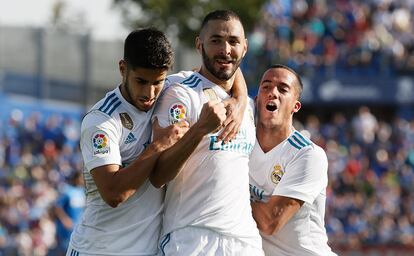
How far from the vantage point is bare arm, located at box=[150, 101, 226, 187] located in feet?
20.5

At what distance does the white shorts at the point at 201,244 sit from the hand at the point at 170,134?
1.91 feet

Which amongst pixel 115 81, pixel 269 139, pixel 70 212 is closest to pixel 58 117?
pixel 115 81

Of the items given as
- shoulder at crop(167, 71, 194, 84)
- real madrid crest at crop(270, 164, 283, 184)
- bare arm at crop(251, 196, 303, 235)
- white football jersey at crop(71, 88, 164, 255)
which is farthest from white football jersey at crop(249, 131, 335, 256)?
white football jersey at crop(71, 88, 164, 255)

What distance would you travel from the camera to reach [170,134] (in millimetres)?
6402

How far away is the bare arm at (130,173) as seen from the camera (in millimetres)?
6344

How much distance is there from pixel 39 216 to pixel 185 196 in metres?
12.0

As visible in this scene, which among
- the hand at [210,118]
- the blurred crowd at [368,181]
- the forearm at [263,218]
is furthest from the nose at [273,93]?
the blurred crowd at [368,181]

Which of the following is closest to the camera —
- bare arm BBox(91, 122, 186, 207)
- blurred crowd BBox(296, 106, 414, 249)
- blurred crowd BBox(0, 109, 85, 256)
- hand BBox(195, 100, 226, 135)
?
hand BBox(195, 100, 226, 135)

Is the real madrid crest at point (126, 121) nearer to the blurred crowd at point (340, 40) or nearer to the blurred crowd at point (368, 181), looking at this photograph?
the blurred crowd at point (368, 181)

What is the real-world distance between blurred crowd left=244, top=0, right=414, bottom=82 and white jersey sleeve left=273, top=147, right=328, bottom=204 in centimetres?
1970

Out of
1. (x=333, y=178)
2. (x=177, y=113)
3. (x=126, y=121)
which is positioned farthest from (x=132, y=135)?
(x=333, y=178)

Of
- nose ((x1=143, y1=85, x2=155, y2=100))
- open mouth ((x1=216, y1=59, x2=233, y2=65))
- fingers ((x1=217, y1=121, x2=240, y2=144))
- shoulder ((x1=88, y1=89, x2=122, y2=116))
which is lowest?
fingers ((x1=217, y1=121, x2=240, y2=144))

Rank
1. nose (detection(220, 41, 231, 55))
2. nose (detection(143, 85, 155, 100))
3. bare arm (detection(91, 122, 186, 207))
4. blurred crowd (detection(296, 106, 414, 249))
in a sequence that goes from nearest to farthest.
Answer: bare arm (detection(91, 122, 186, 207))
nose (detection(143, 85, 155, 100))
nose (detection(220, 41, 231, 55))
blurred crowd (detection(296, 106, 414, 249))

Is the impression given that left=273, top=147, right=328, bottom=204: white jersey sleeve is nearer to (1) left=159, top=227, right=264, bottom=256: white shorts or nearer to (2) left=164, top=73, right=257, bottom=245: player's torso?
(2) left=164, top=73, right=257, bottom=245: player's torso
